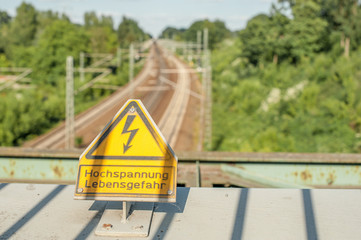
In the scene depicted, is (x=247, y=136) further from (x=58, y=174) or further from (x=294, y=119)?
(x=58, y=174)

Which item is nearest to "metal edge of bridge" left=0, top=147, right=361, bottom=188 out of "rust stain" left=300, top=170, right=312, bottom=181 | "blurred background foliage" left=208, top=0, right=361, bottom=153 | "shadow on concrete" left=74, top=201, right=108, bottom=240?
"rust stain" left=300, top=170, right=312, bottom=181

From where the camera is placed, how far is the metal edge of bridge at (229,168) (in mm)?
5883

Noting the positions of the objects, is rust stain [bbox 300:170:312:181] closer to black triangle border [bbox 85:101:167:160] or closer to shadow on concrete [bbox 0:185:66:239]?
black triangle border [bbox 85:101:167:160]

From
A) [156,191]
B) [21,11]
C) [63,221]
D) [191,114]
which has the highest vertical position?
[21,11]

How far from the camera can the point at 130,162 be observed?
3434 mm

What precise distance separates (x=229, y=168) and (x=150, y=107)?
129 ft

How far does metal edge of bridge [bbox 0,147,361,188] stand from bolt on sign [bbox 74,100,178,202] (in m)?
2.42

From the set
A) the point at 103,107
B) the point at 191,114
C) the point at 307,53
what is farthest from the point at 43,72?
the point at 307,53

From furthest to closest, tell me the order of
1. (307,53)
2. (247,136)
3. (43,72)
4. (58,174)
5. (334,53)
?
1. (43,72)
2. (307,53)
3. (334,53)
4. (247,136)
5. (58,174)

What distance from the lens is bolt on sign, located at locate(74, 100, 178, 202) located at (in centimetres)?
338

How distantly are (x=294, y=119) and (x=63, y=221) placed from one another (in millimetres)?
23664

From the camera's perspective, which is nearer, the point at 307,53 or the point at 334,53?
the point at 334,53

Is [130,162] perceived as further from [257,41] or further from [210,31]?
[210,31]

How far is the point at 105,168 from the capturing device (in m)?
3.42
